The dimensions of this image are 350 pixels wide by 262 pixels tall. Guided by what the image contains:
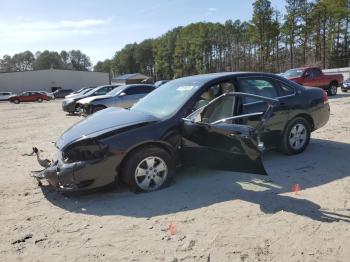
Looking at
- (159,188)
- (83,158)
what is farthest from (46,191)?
(159,188)

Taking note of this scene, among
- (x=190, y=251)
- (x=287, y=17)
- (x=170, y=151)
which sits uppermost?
(x=287, y=17)

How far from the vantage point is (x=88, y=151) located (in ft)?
16.8

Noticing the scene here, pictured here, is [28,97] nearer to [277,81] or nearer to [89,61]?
[277,81]

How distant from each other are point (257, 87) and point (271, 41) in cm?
6339

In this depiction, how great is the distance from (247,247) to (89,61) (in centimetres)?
17720

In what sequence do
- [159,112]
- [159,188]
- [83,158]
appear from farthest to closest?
[159,112] → [159,188] → [83,158]

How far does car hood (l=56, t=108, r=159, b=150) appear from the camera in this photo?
5.33m

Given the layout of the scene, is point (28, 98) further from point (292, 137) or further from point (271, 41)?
point (292, 137)

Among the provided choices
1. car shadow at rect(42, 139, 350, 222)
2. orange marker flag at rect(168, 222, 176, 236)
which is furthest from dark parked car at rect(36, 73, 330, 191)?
orange marker flag at rect(168, 222, 176, 236)

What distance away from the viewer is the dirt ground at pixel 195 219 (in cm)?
375

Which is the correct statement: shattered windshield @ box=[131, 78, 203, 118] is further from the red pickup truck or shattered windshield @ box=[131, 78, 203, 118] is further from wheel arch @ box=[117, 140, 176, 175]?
the red pickup truck

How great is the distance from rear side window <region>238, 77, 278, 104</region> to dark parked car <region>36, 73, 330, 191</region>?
22 mm

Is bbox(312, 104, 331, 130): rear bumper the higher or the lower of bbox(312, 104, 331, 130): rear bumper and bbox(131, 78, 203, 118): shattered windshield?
the lower

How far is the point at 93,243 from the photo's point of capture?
3.99 metres
